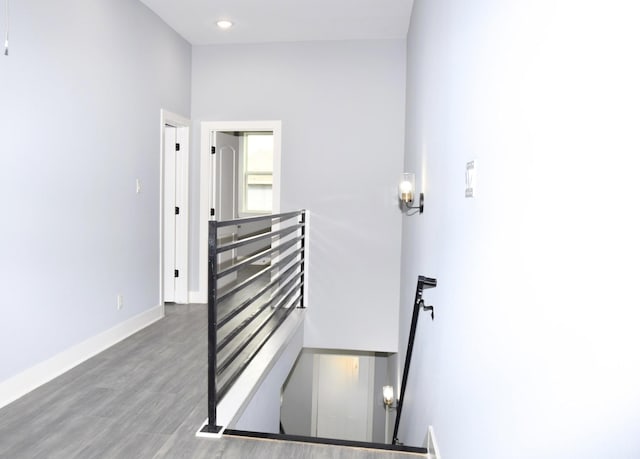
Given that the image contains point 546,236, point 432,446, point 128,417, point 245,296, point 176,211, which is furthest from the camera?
point 245,296

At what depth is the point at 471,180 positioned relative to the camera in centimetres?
163

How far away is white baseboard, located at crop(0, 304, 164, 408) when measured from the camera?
2.82 m

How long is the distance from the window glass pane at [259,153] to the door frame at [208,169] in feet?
8.90

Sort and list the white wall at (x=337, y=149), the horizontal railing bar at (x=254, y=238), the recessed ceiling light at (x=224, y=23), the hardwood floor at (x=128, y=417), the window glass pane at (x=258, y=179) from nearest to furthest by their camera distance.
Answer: the hardwood floor at (x=128, y=417), the horizontal railing bar at (x=254, y=238), the recessed ceiling light at (x=224, y=23), the white wall at (x=337, y=149), the window glass pane at (x=258, y=179)

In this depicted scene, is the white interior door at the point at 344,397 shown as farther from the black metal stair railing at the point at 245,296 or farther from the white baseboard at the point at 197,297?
the white baseboard at the point at 197,297

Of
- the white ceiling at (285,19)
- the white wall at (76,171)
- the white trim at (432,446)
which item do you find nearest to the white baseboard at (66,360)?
the white wall at (76,171)

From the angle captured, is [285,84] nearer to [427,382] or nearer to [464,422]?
[427,382]

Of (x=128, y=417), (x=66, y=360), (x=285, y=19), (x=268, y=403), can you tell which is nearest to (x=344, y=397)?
(x=268, y=403)

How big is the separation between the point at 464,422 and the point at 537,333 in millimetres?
760

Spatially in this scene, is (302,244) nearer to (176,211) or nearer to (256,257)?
(176,211)

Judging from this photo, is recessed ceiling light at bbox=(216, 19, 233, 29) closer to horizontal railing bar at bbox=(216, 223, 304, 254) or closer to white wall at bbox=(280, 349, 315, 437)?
horizontal railing bar at bbox=(216, 223, 304, 254)

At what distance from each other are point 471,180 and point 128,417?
2222mm

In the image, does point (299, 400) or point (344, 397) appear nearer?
point (299, 400)

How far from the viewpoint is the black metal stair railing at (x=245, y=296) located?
97.7 inches
